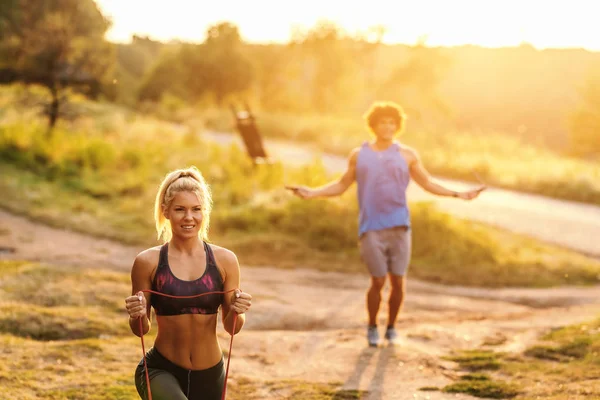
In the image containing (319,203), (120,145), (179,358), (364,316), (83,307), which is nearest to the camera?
(179,358)

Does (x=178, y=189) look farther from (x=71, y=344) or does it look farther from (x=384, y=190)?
(x=384, y=190)

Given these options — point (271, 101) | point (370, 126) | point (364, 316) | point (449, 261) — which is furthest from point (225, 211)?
point (271, 101)

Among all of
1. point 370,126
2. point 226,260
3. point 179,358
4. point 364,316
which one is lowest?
point 364,316

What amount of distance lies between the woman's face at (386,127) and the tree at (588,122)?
39.1 metres

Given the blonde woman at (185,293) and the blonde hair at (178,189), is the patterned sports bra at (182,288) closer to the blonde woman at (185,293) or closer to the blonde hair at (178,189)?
the blonde woman at (185,293)

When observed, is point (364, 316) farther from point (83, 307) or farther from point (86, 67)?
point (86, 67)

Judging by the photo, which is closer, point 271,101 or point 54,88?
point 54,88

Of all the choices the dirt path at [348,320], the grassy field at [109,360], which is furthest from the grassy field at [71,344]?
the dirt path at [348,320]

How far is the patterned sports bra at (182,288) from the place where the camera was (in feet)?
11.1

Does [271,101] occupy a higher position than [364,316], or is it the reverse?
[271,101]

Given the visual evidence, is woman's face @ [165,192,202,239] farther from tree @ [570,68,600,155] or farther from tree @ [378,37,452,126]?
tree @ [570,68,600,155]

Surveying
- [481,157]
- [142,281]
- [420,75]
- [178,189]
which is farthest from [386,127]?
[420,75]

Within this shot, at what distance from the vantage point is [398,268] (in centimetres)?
660

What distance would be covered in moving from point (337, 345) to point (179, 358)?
11.2ft
